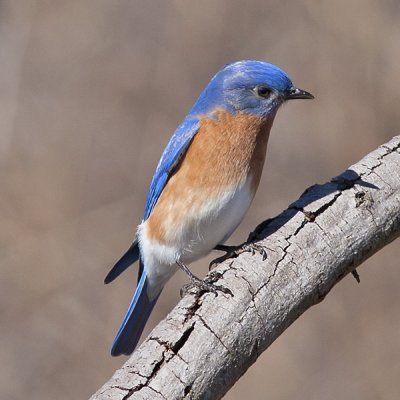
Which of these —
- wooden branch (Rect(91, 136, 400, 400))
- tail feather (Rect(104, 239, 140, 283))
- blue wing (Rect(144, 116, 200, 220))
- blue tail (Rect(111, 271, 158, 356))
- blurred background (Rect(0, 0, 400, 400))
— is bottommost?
wooden branch (Rect(91, 136, 400, 400))

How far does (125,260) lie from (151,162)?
8.76ft

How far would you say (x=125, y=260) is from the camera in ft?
16.5

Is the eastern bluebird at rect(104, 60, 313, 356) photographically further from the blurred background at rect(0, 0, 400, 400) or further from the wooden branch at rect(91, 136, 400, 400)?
the blurred background at rect(0, 0, 400, 400)

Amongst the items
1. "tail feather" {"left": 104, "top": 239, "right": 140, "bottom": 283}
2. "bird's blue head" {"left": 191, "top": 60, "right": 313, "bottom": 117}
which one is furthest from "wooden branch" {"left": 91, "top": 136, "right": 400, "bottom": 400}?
"tail feather" {"left": 104, "top": 239, "right": 140, "bottom": 283}

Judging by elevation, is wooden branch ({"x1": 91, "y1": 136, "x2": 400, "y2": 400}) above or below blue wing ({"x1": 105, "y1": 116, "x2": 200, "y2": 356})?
below

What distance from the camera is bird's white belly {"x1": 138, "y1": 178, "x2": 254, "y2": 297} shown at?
4668mm

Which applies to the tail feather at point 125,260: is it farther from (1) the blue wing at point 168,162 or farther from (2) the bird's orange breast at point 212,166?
(2) the bird's orange breast at point 212,166

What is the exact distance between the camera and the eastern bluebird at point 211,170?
4.68m

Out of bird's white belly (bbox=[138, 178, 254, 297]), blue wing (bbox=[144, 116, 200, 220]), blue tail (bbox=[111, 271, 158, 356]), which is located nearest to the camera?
bird's white belly (bbox=[138, 178, 254, 297])

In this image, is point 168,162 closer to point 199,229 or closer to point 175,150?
point 175,150

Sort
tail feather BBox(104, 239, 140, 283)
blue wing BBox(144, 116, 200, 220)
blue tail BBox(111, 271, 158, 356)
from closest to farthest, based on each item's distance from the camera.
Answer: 1. blue wing BBox(144, 116, 200, 220)
2. tail feather BBox(104, 239, 140, 283)
3. blue tail BBox(111, 271, 158, 356)

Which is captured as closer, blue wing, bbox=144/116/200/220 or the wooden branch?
the wooden branch

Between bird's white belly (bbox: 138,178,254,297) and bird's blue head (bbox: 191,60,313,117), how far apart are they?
1.19ft

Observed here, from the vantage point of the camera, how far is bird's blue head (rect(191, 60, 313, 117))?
16.0 feet
